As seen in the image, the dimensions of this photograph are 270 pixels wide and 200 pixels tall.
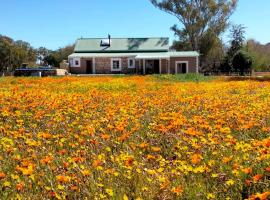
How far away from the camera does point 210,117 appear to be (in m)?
7.05

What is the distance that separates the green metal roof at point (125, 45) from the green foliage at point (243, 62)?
8.78m

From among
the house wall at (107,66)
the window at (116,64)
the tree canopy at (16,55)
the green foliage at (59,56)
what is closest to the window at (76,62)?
the house wall at (107,66)

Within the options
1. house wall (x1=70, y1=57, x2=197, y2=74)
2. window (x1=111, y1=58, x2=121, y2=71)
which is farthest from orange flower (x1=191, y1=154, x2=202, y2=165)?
window (x1=111, y1=58, x2=121, y2=71)

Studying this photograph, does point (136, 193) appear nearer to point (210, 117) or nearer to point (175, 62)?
point (210, 117)

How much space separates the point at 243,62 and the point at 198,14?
397 inches

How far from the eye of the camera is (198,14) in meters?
61.7

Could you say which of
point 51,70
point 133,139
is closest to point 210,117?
point 133,139

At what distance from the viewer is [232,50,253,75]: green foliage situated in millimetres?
55844

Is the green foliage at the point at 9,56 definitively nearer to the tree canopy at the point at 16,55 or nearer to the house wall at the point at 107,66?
the tree canopy at the point at 16,55

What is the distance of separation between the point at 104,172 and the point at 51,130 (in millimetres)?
2684

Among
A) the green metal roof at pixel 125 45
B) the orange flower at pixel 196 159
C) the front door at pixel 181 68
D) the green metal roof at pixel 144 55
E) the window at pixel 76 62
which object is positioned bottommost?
the orange flower at pixel 196 159

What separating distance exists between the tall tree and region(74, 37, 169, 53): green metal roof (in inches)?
219

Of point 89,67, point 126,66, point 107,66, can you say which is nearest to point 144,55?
point 126,66

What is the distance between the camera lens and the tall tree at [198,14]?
6172 centimetres
